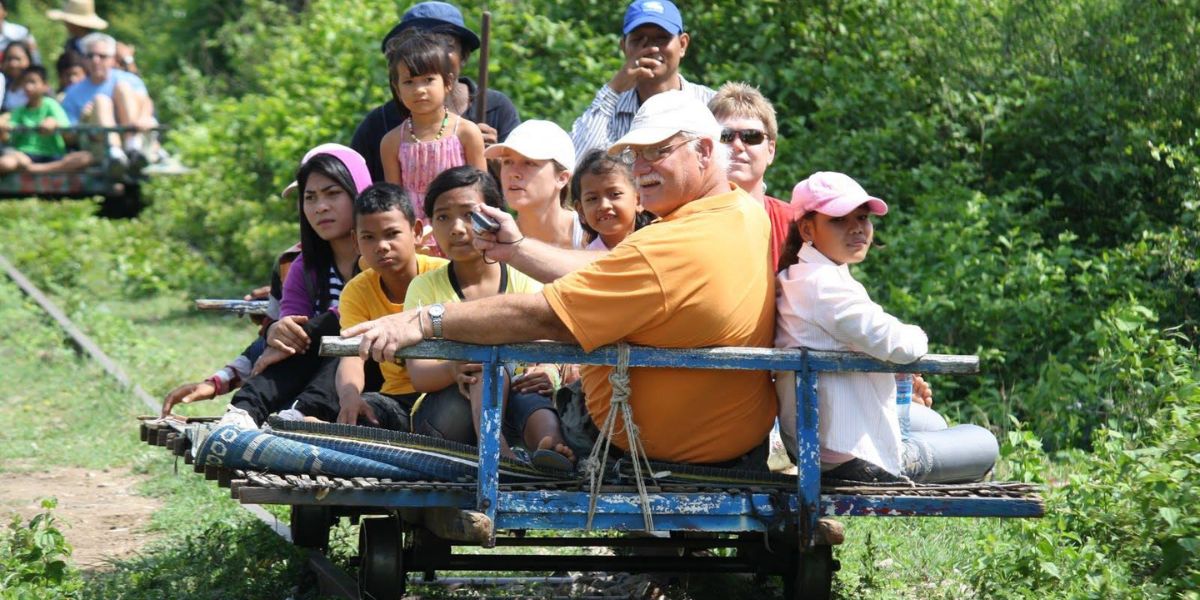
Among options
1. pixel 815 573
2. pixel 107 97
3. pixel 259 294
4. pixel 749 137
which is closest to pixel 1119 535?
pixel 815 573

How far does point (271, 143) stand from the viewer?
14.1 metres

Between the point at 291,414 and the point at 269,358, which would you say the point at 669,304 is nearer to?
the point at 291,414

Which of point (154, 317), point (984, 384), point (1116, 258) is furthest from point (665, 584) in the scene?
point (154, 317)

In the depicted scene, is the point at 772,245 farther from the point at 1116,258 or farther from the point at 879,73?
the point at 879,73

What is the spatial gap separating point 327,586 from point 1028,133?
20.0 feet

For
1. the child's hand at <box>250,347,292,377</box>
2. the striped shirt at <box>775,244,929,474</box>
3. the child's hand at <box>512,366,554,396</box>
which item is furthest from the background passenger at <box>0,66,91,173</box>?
the striped shirt at <box>775,244,929,474</box>

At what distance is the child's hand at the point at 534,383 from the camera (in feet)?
18.4

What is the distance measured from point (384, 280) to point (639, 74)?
182 centimetres

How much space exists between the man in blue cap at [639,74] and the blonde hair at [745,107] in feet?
2.12

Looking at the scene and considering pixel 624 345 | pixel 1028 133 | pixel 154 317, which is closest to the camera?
pixel 624 345

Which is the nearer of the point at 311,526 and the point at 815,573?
the point at 815,573

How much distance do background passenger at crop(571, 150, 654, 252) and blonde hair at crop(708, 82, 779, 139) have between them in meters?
0.95

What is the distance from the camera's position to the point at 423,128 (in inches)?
284

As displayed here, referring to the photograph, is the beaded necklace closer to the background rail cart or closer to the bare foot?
the bare foot
